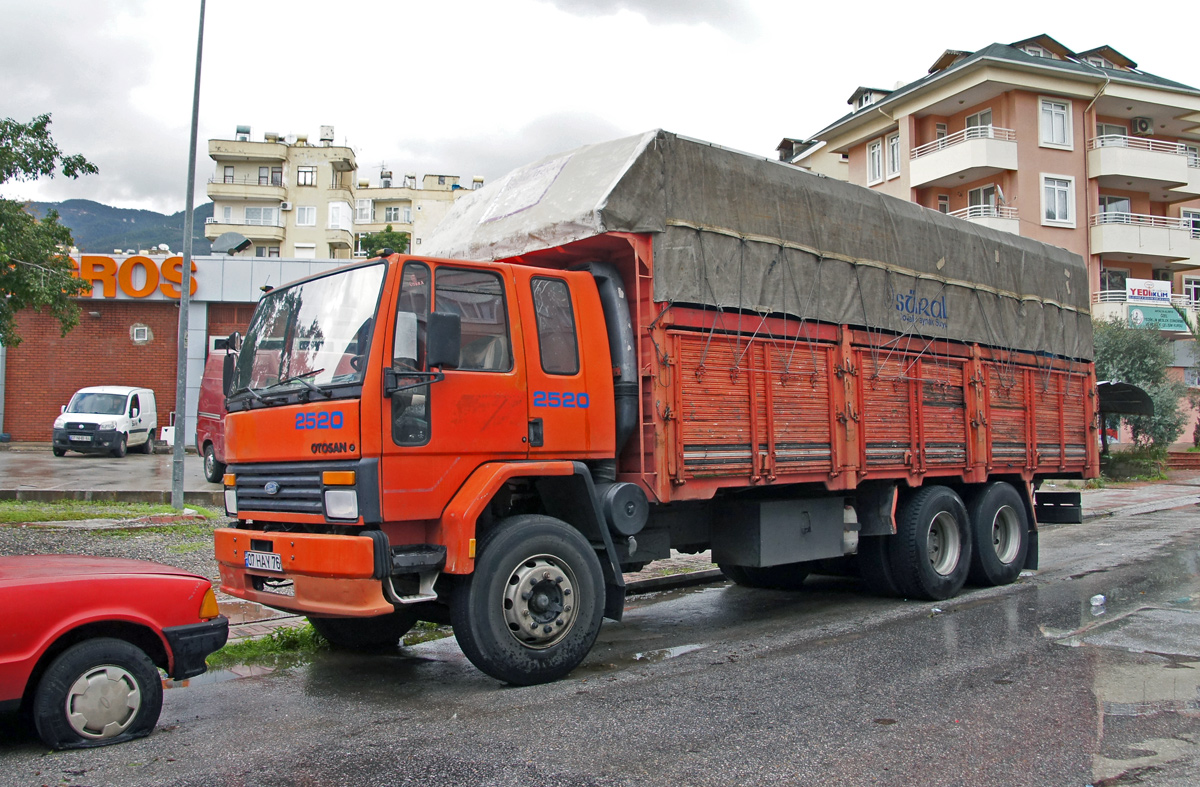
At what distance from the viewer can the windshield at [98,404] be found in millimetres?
24016

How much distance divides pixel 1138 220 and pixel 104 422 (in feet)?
120

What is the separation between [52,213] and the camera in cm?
1370

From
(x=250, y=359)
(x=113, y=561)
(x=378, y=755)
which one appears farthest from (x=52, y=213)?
(x=378, y=755)

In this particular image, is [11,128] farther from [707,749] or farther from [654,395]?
[707,749]

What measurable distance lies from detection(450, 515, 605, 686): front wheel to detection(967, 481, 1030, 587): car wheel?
16.9 ft

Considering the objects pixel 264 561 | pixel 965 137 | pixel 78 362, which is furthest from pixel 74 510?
pixel 965 137

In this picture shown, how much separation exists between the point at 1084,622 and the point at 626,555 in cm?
404

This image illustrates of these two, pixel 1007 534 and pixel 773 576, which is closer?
pixel 773 576

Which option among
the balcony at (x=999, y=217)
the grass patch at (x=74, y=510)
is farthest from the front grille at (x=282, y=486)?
the balcony at (x=999, y=217)

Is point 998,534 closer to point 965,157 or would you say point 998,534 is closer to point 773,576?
point 773,576

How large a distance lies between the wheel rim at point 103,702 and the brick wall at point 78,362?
26.2 m

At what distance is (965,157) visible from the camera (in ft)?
109

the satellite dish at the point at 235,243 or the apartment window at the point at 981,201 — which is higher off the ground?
the apartment window at the point at 981,201

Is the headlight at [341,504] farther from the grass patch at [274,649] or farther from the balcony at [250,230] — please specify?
the balcony at [250,230]
